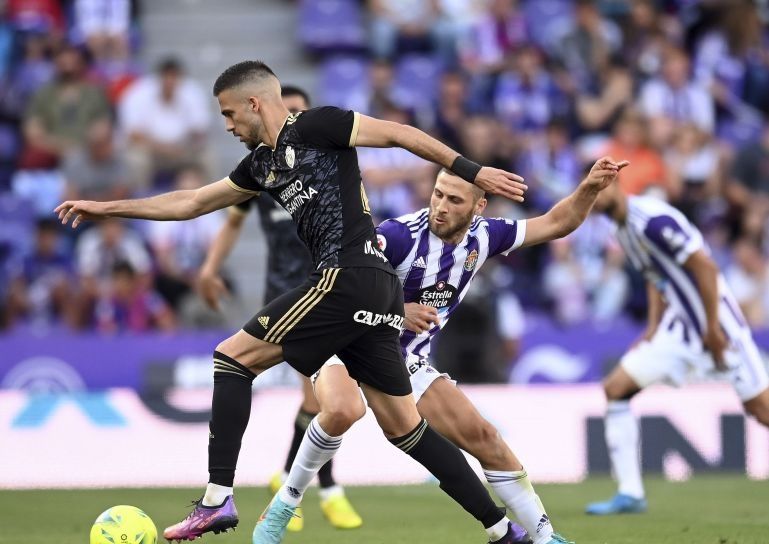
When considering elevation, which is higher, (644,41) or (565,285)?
(644,41)

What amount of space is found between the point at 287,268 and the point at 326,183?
2.70 metres

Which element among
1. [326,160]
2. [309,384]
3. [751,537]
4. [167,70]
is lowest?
[751,537]

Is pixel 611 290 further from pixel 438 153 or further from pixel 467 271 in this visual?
pixel 438 153

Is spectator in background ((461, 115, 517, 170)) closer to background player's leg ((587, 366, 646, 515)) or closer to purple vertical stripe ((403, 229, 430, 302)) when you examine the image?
background player's leg ((587, 366, 646, 515))

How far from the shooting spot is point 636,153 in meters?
16.2

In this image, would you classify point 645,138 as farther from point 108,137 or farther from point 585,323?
point 108,137

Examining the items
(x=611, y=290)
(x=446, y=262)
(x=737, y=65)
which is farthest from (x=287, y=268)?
(x=737, y=65)

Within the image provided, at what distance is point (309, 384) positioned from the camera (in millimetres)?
9172

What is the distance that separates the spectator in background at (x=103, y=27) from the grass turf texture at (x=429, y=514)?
24.8 feet

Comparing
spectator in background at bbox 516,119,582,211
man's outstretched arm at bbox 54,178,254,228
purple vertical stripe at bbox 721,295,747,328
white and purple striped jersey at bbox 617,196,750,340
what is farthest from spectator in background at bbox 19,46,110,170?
man's outstretched arm at bbox 54,178,254,228

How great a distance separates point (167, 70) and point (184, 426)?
18.5 feet

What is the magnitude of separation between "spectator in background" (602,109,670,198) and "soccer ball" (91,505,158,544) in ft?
32.6

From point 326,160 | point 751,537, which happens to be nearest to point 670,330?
point 751,537

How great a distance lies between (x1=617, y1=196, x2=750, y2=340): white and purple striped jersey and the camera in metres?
9.29
